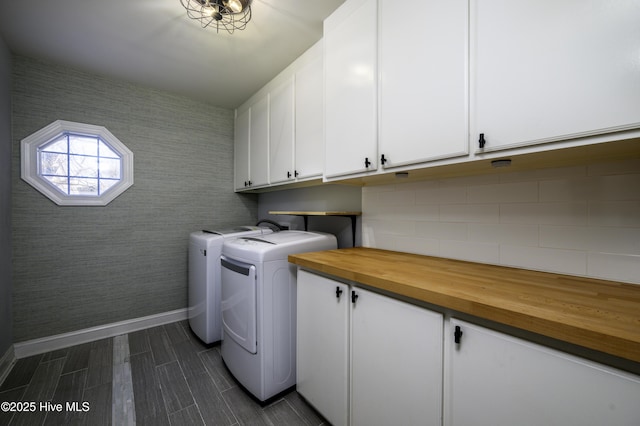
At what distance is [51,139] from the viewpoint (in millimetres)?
2131

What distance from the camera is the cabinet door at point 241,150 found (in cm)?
280

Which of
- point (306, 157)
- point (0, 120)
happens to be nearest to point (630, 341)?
point (306, 157)

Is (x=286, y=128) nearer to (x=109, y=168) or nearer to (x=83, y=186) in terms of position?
(x=109, y=168)

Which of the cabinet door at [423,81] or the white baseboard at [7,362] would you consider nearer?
the cabinet door at [423,81]

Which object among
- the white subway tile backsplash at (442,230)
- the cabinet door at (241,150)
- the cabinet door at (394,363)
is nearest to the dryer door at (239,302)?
the cabinet door at (394,363)

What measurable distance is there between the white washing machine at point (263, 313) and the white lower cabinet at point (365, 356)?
5.5 inches

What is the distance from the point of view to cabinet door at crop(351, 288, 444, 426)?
875 mm

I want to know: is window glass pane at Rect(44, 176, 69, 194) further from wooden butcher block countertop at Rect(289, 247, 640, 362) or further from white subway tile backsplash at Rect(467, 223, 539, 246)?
white subway tile backsplash at Rect(467, 223, 539, 246)

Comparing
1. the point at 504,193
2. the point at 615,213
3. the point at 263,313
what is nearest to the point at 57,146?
the point at 263,313

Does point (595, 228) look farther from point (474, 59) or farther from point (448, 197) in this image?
point (474, 59)

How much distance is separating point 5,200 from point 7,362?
1.22 m

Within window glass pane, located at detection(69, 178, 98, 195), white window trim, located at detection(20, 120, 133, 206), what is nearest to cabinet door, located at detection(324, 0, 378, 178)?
white window trim, located at detection(20, 120, 133, 206)

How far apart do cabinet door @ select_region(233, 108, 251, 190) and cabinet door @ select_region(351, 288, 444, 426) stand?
85.2 inches

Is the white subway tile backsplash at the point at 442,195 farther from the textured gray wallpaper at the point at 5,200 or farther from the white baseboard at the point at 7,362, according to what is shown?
the white baseboard at the point at 7,362
